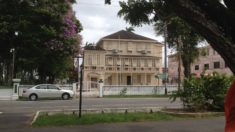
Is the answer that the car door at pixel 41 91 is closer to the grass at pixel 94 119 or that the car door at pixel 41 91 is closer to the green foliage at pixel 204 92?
the green foliage at pixel 204 92

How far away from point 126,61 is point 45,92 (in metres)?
44.1

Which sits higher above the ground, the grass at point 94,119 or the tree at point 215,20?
the tree at point 215,20

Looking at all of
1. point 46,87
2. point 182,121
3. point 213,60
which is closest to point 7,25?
point 46,87

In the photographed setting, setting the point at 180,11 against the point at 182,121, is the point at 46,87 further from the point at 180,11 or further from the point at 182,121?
the point at 180,11

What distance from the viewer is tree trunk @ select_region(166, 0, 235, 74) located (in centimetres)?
532

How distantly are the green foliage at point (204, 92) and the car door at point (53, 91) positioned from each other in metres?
18.4

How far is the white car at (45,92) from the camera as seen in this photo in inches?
1438

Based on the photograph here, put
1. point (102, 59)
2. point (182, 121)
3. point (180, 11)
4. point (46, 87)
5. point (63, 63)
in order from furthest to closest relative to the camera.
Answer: point (102, 59) → point (63, 63) → point (46, 87) → point (182, 121) → point (180, 11)

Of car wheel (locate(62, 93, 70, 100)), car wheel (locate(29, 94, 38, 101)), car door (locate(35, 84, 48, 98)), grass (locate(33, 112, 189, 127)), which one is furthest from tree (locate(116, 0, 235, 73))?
car wheel (locate(62, 93, 70, 100))

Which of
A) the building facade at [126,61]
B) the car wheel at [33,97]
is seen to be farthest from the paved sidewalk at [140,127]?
the building facade at [126,61]

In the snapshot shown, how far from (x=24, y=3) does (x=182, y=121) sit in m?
26.7

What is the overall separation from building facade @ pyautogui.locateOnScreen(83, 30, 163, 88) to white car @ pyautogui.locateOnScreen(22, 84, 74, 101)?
129 ft

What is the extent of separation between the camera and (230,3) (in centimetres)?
539

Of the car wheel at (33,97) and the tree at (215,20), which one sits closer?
the tree at (215,20)
